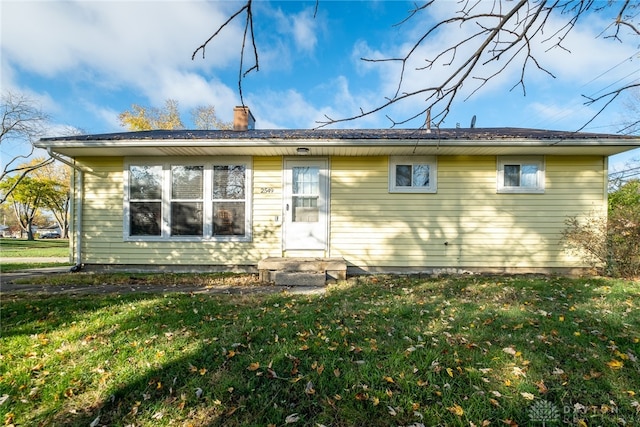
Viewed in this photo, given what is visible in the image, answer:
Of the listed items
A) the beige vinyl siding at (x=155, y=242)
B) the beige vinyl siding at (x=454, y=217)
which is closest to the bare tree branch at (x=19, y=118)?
the beige vinyl siding at (x=155, y=242)

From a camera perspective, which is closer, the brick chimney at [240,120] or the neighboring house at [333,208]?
the neighboring house at [333,208]

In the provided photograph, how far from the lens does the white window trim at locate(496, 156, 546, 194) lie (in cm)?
638

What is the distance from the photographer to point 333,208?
6629mm

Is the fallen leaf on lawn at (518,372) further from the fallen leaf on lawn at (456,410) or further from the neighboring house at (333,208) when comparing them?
the neighboring house at (333,208)

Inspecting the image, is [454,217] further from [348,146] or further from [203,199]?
[203,199]

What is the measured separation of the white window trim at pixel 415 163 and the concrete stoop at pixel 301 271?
2.17 meters

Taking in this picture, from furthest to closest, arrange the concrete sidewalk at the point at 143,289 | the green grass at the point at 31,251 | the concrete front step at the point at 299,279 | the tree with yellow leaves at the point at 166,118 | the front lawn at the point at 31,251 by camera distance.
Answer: the tree with yellow leaves at the point at 166,118
the green grass at the point at 31,251
the front lawn at the point at 31,251
the concrete front step at the point at 299,279
the concrete sidewalk at the point at 143,289

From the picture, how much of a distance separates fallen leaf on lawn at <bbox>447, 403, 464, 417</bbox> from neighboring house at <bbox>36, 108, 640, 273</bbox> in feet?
15.3

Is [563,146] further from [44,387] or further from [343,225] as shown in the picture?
[44,387]

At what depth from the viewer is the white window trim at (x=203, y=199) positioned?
661 centimetres

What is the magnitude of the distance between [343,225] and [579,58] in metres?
4.79

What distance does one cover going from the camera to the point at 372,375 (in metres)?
2.27

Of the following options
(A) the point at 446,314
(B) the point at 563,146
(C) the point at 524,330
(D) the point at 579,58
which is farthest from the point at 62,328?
(B) the point at 563,146

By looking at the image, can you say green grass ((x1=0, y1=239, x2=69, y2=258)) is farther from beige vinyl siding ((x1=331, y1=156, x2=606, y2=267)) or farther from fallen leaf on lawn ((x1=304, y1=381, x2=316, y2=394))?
fallen leaf on lawn ((x1=304, y1=381, x2=316, y2=394))
